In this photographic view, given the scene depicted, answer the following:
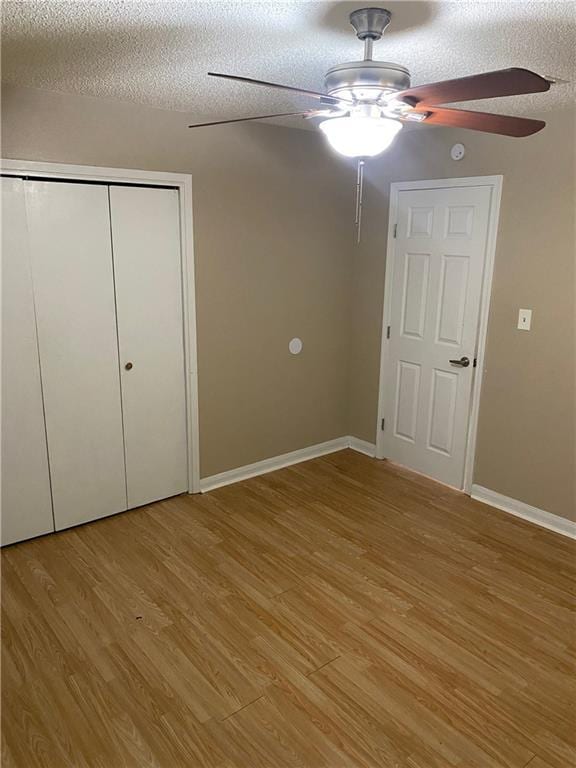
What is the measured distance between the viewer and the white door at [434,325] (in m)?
3.62

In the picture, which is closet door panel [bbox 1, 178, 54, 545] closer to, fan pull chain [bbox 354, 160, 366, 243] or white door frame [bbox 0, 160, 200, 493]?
white door frame [bbox 0, 160, 200, 493]

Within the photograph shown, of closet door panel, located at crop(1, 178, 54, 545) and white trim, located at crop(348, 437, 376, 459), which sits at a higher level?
closet door panel, located at crop(1, 178, 54, 545)

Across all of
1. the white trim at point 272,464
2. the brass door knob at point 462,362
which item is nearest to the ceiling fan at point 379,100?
the brass door knob at point 462,362

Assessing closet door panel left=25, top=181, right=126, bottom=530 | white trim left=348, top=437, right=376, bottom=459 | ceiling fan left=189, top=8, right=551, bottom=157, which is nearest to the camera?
ceiling fan left=189, top=8, right=551, bottom=157

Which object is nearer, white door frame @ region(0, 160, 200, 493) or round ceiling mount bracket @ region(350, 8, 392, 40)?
round ceiling mount bracket @ region(350, 8, 392, 40)

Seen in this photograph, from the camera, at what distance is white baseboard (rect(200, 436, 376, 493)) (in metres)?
3.96

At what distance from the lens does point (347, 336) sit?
4488mm

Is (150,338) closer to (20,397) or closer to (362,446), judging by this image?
(20,397)

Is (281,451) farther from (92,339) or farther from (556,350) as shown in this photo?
(556,350)

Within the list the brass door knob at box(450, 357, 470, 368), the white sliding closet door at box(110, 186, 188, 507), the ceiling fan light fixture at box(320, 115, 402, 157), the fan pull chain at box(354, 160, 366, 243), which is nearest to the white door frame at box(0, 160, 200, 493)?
the white sliding closet door at box(110, 186, 188, 507)

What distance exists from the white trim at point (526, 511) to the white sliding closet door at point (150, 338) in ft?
6.57

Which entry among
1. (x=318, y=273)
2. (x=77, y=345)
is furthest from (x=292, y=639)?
(x=318, y=273)

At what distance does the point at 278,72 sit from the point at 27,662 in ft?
8.83

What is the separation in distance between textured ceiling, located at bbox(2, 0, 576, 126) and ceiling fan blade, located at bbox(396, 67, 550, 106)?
28 centimetres
